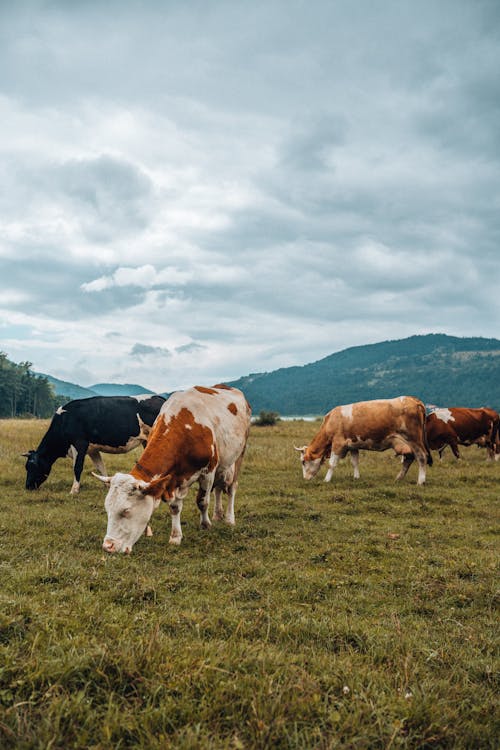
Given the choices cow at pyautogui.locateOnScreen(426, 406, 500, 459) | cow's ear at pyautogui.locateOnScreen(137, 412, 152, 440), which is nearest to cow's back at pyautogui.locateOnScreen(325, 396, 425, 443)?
cow at pyautogui.locateOnScreen(426, 406, 500, 459)

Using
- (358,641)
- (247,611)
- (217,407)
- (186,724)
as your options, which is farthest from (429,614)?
(217,407)

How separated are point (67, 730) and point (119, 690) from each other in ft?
1.47

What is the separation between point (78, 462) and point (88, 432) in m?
0.86

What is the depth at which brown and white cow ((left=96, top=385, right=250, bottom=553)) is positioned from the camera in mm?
7469

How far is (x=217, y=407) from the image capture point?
9.98m

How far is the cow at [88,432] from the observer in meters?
13.7

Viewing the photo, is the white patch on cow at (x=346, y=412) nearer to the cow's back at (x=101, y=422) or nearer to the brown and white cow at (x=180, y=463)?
the brown and white cow at (x=180, y=463)


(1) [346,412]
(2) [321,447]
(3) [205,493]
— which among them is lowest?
(3) [205,493]

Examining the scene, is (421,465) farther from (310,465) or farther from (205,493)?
(205,493)

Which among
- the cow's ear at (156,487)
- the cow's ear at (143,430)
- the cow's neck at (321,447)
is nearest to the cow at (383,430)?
the cow's neck at (321,447)

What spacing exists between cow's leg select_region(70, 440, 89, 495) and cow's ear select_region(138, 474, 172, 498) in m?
6.29

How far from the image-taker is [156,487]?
25.1ft

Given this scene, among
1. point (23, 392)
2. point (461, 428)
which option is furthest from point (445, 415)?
point (23, 392)

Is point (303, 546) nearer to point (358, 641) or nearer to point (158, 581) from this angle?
point (158, 581)
